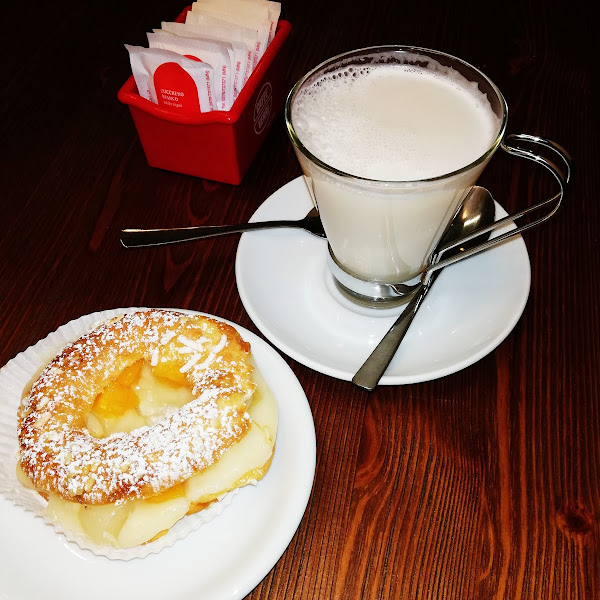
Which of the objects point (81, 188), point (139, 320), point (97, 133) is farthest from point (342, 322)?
point (97, 133)

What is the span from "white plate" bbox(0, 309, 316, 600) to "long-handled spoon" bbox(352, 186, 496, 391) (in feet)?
0.50

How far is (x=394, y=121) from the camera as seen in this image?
3.42 ft

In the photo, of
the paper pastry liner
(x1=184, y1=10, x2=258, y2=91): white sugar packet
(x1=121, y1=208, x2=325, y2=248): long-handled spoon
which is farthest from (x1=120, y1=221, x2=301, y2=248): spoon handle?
(x1=184, y1=10, x2=258, y2=91): white sugar packet

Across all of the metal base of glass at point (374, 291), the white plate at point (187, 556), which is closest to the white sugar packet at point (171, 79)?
the metal base of glass at point (374, 291)

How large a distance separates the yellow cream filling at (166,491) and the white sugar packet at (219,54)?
0.59m

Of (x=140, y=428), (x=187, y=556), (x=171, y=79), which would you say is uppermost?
(x=171, y=79)

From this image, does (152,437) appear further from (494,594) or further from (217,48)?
(217,48)

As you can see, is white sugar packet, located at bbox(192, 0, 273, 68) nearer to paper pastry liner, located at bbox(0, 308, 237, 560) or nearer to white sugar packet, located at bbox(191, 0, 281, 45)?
white sugar packet, located at bbox(191, 0, 281, 45)

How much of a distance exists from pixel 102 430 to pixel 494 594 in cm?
59

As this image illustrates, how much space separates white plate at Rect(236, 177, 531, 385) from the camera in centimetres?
104

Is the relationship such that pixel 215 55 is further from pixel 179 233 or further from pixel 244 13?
pixel 179 233

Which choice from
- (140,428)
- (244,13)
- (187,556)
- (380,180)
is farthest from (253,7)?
(187,556)

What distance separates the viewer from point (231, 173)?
1339 millimetres

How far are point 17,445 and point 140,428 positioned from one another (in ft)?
0.71
